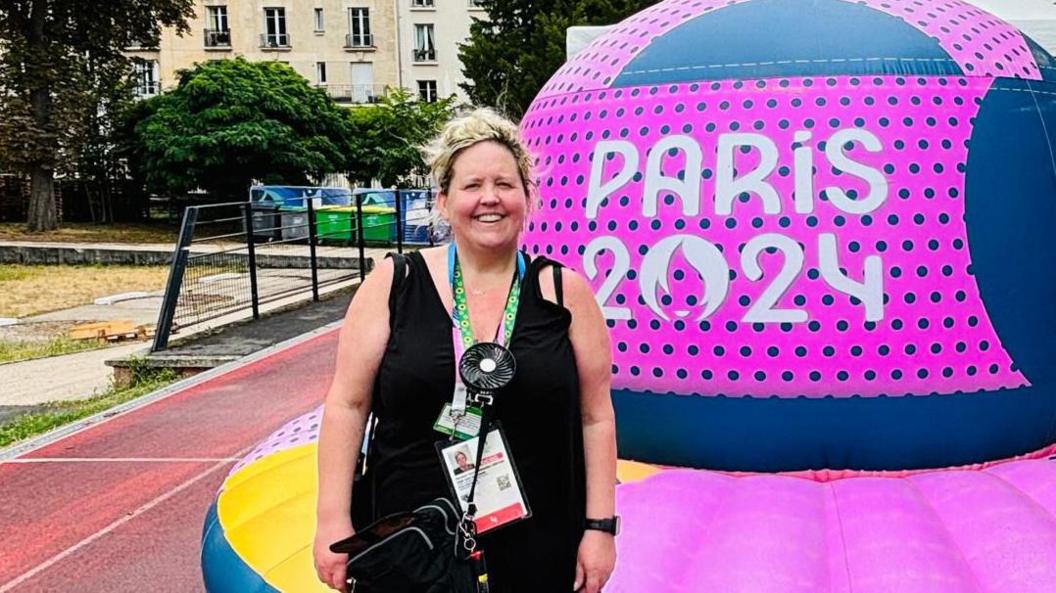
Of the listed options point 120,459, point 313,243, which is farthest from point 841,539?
point 313,243

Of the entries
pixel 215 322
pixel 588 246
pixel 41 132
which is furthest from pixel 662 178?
pixel 41 132

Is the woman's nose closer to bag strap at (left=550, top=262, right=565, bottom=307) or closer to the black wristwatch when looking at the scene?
bag strap at (left=550, top=262, right=565, bottom=307)

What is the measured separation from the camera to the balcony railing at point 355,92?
45375 millimetres

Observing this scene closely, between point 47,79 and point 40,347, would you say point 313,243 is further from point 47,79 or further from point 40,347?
point 47,79

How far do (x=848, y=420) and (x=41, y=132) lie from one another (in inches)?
1156

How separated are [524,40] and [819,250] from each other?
863 inches

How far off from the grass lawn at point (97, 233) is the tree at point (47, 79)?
2.66 ft

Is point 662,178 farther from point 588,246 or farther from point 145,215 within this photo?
point 145,215

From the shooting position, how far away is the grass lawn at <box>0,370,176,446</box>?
773 cm

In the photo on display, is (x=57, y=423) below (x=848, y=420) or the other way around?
below

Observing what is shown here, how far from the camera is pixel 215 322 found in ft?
38.6

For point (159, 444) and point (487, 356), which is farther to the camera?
point (159, 444)

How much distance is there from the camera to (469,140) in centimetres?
208

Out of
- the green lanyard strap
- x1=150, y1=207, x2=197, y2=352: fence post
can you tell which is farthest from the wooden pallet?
the green lanyard strap
